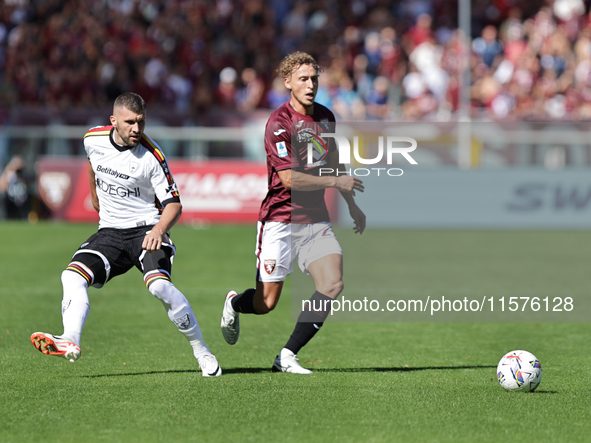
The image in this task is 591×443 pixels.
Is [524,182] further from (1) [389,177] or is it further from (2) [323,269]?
(2) [323,269]

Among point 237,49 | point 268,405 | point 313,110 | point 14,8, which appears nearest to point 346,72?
point 237,49

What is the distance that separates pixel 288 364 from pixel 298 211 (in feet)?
3.74

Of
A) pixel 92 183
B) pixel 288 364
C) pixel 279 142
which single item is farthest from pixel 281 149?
pixel 288 364

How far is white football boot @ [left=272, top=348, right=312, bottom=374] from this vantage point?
6629 millimetres

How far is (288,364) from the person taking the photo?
6.65m

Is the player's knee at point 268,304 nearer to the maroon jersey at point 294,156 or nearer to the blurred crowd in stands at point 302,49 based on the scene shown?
the maroon jersey at point 294,156

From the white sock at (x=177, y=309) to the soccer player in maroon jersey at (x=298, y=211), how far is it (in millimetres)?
573

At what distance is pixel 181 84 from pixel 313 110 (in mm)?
15329

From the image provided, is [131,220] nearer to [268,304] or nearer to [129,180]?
[129,180]

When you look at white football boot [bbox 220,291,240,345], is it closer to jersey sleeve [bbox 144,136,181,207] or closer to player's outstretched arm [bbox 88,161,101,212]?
jersey sleeve [bbox 144,136,181,207]

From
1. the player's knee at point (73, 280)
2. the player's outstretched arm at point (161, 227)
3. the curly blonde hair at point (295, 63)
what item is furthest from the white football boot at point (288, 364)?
the curly blonde hair at point (295, 63)

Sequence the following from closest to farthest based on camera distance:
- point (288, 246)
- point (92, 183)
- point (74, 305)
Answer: point (74, 305), point (288, 246), point (92, 183)

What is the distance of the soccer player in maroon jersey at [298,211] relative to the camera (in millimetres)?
6418

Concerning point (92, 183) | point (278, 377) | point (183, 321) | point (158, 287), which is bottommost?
point (278, 377)
